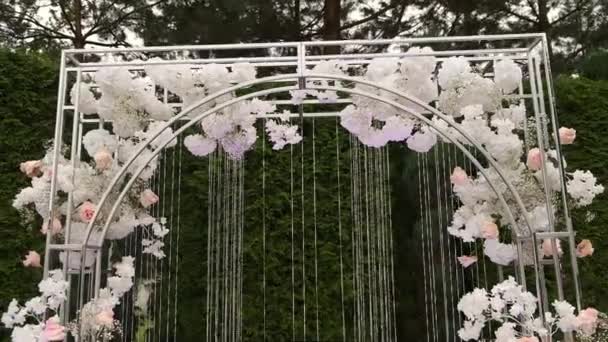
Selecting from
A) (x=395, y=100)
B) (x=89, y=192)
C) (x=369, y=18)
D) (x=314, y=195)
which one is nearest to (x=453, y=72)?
(x=395, y=100)

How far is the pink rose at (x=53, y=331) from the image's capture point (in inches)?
116

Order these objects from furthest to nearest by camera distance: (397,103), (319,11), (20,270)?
(319,11) → (20,270) → (397,103)

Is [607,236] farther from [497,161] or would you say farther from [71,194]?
[71,194]

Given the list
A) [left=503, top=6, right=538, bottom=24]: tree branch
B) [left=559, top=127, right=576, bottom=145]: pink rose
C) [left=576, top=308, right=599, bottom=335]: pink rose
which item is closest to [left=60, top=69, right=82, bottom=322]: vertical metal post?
[left=576, top=308, right=599, bottom=335]: pink rose

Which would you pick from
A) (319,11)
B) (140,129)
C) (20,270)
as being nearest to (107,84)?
(140,129)

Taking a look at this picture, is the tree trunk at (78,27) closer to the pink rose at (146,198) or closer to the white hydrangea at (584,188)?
the pink rose at (146,198)

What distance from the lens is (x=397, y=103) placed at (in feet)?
10.8

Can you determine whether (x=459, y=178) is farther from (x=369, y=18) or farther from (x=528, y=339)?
(x=369, y=18)

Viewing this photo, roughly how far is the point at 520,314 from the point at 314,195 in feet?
6.79

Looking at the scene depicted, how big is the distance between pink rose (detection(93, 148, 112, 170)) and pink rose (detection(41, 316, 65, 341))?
0.89 m

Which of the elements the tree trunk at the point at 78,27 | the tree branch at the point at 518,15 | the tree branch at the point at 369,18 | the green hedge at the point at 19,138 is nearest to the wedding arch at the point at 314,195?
the green hedge at the point at 19,138

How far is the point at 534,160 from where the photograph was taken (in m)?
3.27

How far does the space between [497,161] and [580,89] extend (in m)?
1.84

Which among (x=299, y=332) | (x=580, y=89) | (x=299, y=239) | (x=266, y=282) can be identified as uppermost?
(x=580, y=89)
